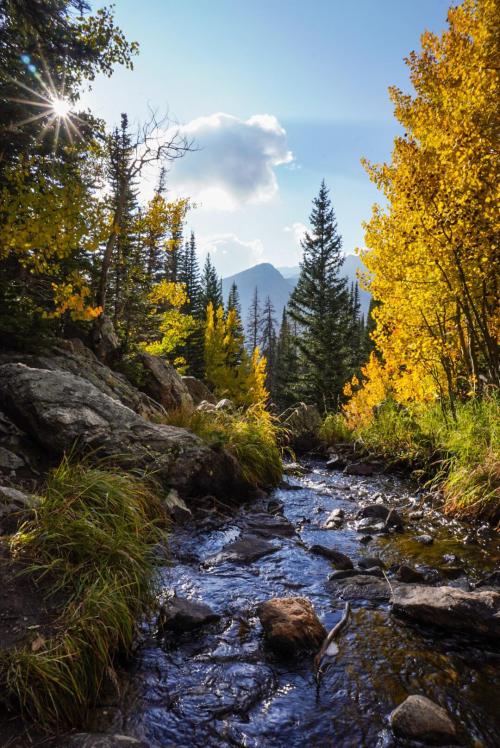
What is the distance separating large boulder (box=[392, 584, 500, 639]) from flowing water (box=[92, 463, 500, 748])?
10 cm

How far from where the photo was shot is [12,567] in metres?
3.13

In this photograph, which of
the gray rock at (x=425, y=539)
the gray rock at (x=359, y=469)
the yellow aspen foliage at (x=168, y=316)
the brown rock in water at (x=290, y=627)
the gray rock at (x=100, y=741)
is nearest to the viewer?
the gray rock at (x=100, y=741)

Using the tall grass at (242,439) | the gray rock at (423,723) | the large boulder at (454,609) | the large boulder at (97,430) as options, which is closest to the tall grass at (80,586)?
the large boulder at (97,430)

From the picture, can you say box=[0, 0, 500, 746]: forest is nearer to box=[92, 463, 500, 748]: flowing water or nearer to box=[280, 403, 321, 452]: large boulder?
box=[92, 463, 500, 748]: flowing water

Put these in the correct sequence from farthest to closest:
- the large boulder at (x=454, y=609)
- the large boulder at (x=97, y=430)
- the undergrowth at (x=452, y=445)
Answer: the undergrowth at (x=452, y=445), the large boulder at (x=97, y=430), the large boulder at (x=454, y=609)

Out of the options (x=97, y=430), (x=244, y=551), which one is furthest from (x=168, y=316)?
(x=244, y=551)

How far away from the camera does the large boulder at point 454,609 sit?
3.49m

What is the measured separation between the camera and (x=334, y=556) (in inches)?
205

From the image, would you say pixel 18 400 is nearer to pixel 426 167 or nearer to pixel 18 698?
pixel 18 698

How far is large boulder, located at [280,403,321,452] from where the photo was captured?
15414mm

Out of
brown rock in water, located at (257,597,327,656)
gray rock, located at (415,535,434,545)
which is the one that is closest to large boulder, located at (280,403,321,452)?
gray rock, located at (415,535,434,545)

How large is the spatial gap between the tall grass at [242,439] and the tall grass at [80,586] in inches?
149

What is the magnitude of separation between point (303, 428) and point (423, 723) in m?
13.9

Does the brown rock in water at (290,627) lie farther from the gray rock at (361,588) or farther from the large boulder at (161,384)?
the large boulder at (161,384)
